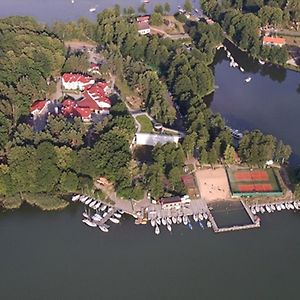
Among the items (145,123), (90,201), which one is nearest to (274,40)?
(145,123)

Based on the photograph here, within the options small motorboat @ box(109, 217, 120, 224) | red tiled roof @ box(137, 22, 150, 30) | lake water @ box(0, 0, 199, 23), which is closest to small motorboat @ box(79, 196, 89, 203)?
small motorboat @ box(109, 217, 120, 224)

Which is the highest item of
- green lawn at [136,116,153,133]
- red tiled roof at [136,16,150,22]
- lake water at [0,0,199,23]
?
red tiled roof at [136,16,150,22]

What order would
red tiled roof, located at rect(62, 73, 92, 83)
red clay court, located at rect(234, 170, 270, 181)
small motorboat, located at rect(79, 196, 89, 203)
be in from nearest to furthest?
small motorboat, located at rect(79, 196, 89, 203), red clay court, located at rect(234, 170, 270, 181), red tiled roof, located at rect(62, 73, 92, 83)

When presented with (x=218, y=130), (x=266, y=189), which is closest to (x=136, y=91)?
(x=218, y=130)

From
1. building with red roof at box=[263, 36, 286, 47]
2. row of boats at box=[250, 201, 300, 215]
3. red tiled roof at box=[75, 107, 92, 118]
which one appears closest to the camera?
row of boats at box=[250, 201, 300, 215]

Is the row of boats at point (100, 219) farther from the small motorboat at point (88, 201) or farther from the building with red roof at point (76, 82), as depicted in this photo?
the building with red roof at point (76, 82)

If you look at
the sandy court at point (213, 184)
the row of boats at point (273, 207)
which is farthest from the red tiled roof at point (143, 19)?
the row of boats at point (273, 207)

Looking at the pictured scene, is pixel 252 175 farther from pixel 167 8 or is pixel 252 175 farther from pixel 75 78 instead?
pixel 167 8

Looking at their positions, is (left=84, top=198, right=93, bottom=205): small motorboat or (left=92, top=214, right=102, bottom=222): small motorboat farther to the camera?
(left=84, top=198, right=93, bottom=205): small motorboat

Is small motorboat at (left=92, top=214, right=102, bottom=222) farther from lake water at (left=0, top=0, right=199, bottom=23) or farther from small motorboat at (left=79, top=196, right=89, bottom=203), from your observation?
lake water at (left=0, top=0, right=199, bottom=23)
